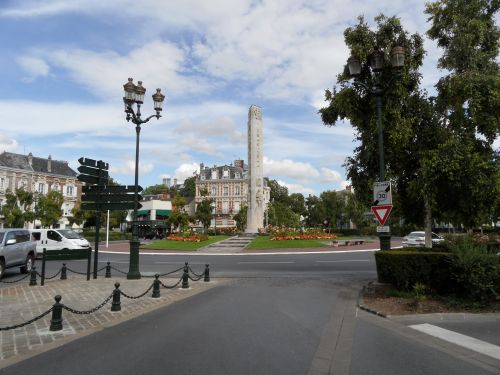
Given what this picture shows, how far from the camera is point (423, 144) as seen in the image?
12.5 m

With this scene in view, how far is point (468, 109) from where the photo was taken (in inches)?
449

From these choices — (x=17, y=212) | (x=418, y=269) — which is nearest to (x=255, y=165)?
(x=17, y=212)

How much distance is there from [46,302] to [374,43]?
12.0 m

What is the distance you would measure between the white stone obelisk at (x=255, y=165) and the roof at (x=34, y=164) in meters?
45.9

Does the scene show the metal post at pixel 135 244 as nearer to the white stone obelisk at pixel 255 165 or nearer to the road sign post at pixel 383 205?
the road sign post at pixel 383 205

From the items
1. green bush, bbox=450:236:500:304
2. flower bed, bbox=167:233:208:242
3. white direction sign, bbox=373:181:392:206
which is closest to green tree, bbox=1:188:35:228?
flower bed, bbox=167:233:208:242

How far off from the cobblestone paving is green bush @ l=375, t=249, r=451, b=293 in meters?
5.38

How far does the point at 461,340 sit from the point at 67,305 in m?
8.13

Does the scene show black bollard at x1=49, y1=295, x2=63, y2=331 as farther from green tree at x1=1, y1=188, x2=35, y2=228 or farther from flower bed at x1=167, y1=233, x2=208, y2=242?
green tree at x1=1, y1=188, x2=35, y2=228

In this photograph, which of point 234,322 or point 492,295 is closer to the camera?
point 234,322

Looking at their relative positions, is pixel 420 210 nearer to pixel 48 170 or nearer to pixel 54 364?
pixel 54 364

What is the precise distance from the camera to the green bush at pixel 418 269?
8.91 metres

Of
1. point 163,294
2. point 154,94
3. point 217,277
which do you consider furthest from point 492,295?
point 154,94

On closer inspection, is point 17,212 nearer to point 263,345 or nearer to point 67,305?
point 67,305
